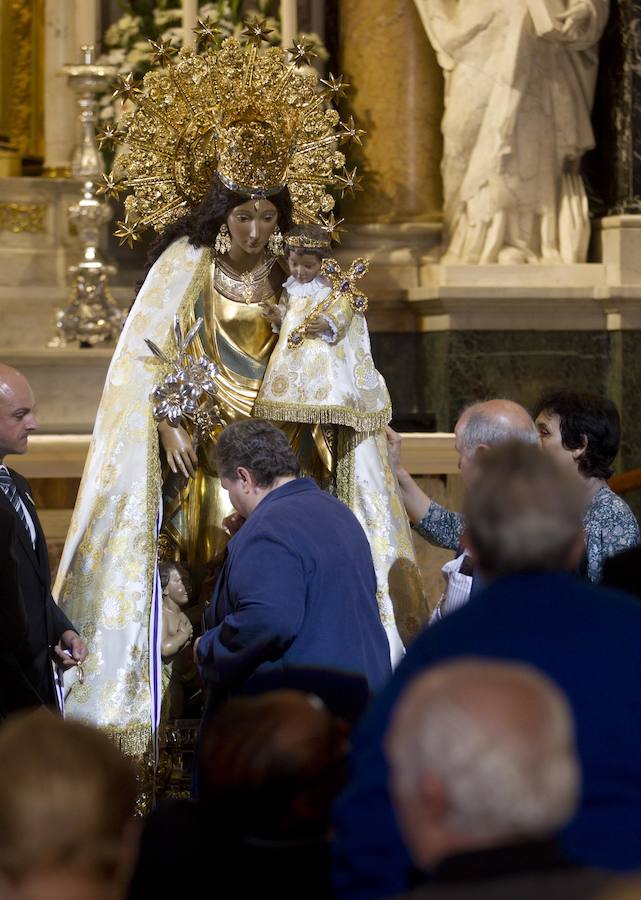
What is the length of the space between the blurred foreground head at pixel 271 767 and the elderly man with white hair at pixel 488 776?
46 centimetres

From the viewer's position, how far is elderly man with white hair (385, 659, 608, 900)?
1.94 metres

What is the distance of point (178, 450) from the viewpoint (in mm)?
5391

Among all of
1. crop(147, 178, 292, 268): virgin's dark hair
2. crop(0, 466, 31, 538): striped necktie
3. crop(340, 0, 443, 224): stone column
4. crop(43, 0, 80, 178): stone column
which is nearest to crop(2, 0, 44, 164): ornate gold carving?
crop(43, 0, 80, 178): stone column

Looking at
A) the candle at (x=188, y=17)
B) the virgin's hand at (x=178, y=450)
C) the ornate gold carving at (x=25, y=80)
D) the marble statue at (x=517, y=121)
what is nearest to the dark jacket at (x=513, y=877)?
the virgin's hand at (x=178, y=450)

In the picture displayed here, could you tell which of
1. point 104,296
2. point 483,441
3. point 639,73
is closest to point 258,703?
point 483,441

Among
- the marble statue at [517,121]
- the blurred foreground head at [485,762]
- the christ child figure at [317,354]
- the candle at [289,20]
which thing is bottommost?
the blurred foreground head at [485,762]

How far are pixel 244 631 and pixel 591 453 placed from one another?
1142 millimetres

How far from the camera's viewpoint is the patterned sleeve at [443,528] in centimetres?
529

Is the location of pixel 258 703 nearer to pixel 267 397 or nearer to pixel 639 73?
pixel 267 397

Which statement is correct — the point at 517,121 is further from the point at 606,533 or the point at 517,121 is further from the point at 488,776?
the point at 488,776

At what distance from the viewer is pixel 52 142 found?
29.9 feet

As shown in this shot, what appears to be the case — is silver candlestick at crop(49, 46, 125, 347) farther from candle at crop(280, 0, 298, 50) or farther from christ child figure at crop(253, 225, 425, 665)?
christ child figure at crop(253, 225, 425, 665)

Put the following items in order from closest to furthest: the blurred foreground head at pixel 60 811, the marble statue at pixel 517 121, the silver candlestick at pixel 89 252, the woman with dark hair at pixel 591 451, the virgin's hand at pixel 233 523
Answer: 1. the blurred foreground head at pixel 60 811
2. the woman with dark hair at pixel 591 451
3. the virgin's hand at pixel 233 523
4. the silver candlestick at pixel 89 252
5. the marble statue at pixel 517 121

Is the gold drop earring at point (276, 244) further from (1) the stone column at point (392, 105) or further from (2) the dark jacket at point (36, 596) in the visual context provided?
(1) the stone column at point (392, 105)
